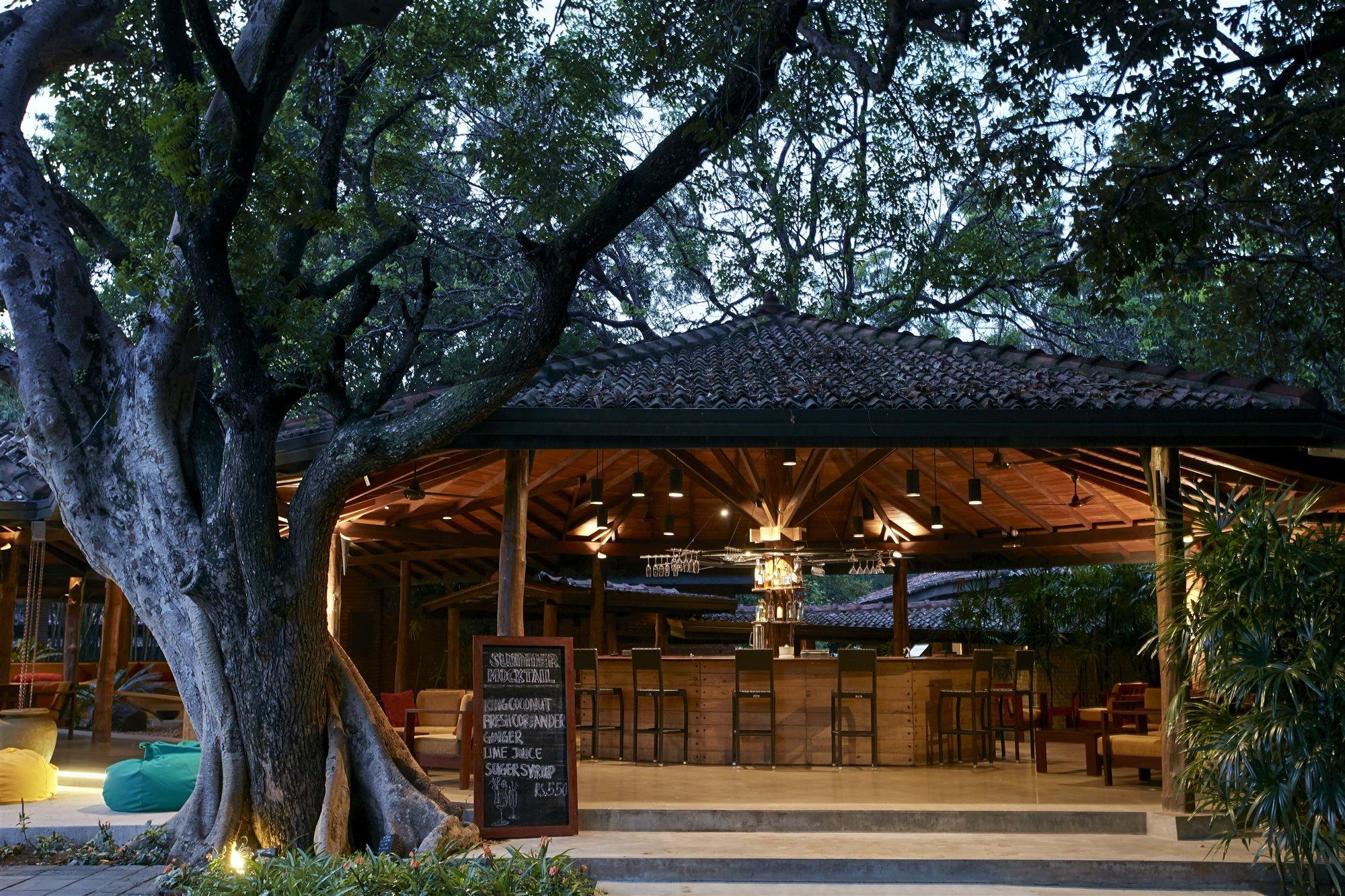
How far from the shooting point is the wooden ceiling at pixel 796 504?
1028cm

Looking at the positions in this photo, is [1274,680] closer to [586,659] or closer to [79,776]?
[586,659]

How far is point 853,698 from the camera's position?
10.1 metres

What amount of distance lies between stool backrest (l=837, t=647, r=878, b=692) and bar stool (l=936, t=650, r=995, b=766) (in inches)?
34.5

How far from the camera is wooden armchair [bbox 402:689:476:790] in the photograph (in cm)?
832

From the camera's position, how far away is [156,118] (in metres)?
6.62

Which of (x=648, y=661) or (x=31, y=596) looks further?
(x=31, y=596)

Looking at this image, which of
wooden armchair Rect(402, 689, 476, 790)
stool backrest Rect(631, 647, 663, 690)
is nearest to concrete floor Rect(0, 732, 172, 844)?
wooden armchair Rect(402, 689, 476, 790)

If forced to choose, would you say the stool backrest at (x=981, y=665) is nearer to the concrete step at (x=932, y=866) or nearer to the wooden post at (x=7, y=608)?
the concrete step at (x=932, y=866)

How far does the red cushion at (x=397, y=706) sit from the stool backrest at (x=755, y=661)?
289 cm

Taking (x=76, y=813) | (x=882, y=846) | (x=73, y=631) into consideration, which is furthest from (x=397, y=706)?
(x=73, y=631)

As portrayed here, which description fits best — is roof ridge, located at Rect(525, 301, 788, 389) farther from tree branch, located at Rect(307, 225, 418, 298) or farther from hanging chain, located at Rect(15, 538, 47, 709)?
hanging chain, located at Rect(15, 538, 47, 709)

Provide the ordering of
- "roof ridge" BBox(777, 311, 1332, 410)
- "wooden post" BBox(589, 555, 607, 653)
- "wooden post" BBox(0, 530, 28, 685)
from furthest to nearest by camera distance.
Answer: "wooden post" BBox(589, 555, 607, 653), "wooden post" BBox(0, 530, 28, 685), "roof ridge" BBox(777, 311, 1332, 410)

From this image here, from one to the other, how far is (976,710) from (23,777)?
25.4 feet

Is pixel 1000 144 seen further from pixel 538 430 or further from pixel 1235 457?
pixel 538 430
